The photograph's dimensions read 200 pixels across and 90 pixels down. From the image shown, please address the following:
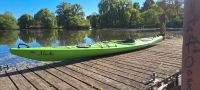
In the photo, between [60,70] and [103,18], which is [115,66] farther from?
[103,18]

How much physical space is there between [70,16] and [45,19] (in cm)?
1241

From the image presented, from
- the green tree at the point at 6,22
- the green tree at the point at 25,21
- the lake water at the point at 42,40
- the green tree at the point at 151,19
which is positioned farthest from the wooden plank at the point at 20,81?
the green tree at the point at 25,21

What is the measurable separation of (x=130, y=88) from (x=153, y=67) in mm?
2806

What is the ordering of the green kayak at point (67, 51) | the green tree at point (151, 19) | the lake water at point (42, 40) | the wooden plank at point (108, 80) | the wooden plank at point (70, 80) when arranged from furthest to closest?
1. the green tree at point (151, 19)
2. the lake water at point (42, 40)
3. the green kayak at point (67, 51)
4. the wooden plank at point (70, 80)
5. the wooden plank at point (108, 80)

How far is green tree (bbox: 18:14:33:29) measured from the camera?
366 ft

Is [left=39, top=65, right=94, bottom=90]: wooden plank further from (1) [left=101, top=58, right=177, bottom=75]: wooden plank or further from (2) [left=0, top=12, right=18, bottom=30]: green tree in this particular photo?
(2) [left=0, top=12, right=18, bottom=30]: green tree

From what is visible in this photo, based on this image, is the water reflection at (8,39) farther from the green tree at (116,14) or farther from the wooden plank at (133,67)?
the green tree at (116,14)

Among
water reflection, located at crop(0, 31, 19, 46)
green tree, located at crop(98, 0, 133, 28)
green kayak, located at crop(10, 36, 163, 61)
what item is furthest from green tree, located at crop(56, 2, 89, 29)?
green kayak, located at crop(10, 36, 163, 61)

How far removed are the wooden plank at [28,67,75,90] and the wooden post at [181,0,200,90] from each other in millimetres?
5823

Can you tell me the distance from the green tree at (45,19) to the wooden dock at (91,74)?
9884 cm

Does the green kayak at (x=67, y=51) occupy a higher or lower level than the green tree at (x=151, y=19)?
lower

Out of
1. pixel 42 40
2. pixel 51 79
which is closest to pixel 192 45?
pixel 51 79

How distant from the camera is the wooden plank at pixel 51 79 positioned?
21.4ft

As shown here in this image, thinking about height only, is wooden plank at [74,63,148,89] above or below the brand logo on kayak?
below
